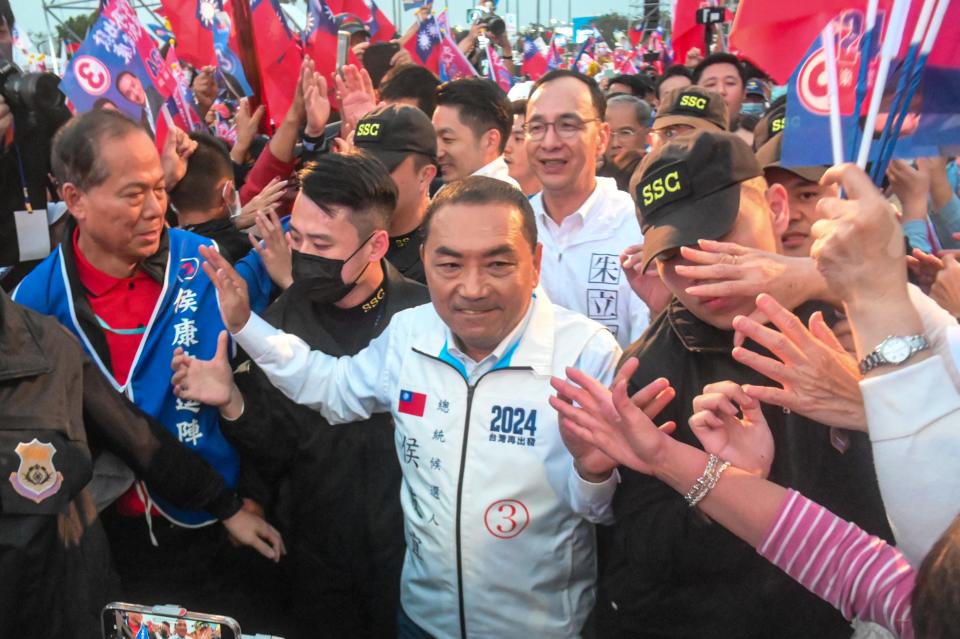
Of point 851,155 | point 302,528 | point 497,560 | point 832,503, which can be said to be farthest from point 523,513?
point 851,155

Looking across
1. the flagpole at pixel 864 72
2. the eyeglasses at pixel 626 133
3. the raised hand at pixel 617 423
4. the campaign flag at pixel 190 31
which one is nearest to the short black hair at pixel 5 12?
the campaign flag at pixel 190 31

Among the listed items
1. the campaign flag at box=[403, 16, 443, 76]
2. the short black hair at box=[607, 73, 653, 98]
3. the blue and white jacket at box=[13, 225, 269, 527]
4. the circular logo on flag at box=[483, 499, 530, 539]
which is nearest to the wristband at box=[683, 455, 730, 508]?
the circular logo on flag at box=[483, 499, 530, 539]

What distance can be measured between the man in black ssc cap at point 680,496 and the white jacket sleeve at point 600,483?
46mm

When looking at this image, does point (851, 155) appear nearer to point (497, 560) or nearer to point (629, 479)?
point (629, 479)

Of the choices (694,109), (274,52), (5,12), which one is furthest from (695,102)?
(5,12)

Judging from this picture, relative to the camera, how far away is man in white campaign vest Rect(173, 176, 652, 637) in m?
2.01

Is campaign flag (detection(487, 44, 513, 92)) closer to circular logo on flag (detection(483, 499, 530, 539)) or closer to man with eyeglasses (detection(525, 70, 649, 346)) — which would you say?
man with eyeglasses (detection(525, 70, 649, 346))

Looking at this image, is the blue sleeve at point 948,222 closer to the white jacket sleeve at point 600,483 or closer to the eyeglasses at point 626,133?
the white jacket sleeve at point 600,483

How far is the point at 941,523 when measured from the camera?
1.32 meters

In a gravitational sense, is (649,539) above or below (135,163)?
below

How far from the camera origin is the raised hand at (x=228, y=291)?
243 centimetres

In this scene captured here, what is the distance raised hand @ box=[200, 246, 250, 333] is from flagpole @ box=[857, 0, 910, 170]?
1.71 m

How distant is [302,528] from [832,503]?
5.07 ft

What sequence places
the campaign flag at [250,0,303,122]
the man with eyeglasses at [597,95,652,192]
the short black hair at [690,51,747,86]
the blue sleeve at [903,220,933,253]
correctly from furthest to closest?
the short black hair at [690,51,747,86] → the man with eyeglasses at [597,95,652,192] → the campaign flag at [250,0,303,122] → the blue sleeve at [903,220,933,253]
